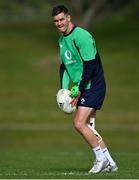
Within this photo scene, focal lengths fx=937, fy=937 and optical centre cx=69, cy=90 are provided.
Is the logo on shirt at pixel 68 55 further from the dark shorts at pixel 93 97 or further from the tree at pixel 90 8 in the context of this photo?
the tree at pixel 90 8

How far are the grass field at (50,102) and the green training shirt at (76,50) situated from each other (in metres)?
1.73

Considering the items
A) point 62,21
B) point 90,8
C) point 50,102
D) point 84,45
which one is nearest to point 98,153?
point 84,45

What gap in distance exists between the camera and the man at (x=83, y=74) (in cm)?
1380

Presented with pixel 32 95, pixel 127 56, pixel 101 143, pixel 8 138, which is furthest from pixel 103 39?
pixel 101 143

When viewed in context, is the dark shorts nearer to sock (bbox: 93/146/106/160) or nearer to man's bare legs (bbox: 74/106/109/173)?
man's bare legs (bbox: 74/106/109/173)

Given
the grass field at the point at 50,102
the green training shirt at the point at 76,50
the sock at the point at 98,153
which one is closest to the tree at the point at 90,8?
the grass field at the point at 50,102

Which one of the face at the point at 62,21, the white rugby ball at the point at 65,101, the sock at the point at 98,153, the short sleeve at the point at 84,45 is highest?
the face at the point at 62,21

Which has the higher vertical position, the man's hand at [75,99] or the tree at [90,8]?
the tree at [90,8]

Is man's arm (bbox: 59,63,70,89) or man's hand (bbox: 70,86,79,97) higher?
man's arm (bbox: 59,63,70,89)

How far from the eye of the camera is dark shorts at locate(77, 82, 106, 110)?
13977 mm

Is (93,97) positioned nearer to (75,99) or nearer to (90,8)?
(75,99)

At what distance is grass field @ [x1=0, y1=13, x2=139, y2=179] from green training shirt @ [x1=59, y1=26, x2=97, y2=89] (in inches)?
68.2

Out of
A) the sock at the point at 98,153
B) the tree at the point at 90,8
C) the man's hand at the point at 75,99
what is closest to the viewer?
the man's hand at the point at 75,99

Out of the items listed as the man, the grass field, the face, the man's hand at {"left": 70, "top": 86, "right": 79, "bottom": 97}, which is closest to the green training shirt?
the man
